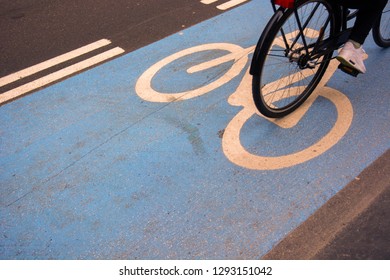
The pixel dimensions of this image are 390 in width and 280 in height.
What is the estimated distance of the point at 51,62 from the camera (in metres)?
4.52

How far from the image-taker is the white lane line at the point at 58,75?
410 cm

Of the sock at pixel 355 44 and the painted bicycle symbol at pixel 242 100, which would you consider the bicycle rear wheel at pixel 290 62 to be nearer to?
the painted bicycle symbol at pixel 242 100

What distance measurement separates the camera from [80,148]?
→ 11.1 ft

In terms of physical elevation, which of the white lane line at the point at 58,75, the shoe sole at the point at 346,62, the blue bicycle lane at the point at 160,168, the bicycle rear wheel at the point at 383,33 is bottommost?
the blue bicycle lane at the point at 160,168

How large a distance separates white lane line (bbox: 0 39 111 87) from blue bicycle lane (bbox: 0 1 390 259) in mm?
462

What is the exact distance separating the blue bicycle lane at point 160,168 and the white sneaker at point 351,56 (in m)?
0.50

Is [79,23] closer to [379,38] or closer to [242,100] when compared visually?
[242,100]

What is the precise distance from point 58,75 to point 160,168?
6.99ft

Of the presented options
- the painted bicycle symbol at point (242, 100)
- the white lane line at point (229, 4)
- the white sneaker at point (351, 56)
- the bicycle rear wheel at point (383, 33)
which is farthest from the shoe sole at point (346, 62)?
the white lane line at point (229, 4)

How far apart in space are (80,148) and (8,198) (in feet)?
2.54

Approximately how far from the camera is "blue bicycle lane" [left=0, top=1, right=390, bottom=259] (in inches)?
105

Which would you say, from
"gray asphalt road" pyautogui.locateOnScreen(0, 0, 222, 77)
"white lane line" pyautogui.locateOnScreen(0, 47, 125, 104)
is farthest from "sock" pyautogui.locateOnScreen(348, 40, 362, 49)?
"white lane line" pyautogui.locateOnScreen(0, 47, 125, 104)

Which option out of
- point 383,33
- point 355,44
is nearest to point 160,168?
point 355,44
